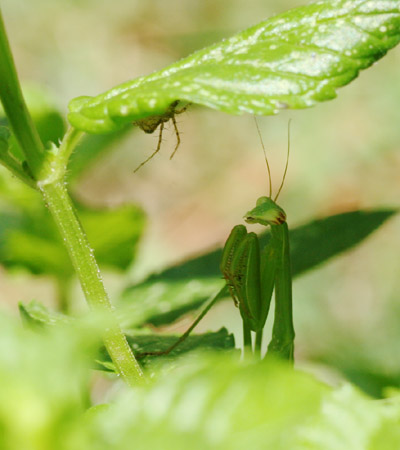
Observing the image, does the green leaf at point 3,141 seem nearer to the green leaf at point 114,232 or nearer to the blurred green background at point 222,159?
the green leaf at point 114,232

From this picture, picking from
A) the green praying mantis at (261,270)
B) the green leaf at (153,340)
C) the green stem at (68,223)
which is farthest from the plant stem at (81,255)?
the green praying mantis at (261,270)

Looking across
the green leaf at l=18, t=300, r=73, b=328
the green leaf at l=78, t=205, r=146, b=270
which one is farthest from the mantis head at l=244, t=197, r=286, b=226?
the green leaf at l=78, t=205, r=146, b=270

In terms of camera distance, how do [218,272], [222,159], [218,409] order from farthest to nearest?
1. [222,159]
2. [218,272]
3. [218,409]

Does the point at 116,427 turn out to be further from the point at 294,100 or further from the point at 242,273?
the point at 242,273

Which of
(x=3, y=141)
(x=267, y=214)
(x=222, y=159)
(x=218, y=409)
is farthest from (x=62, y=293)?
(x=222, y=159)

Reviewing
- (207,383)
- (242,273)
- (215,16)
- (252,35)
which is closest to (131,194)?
(215,16)

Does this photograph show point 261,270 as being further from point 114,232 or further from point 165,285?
point 114,232
